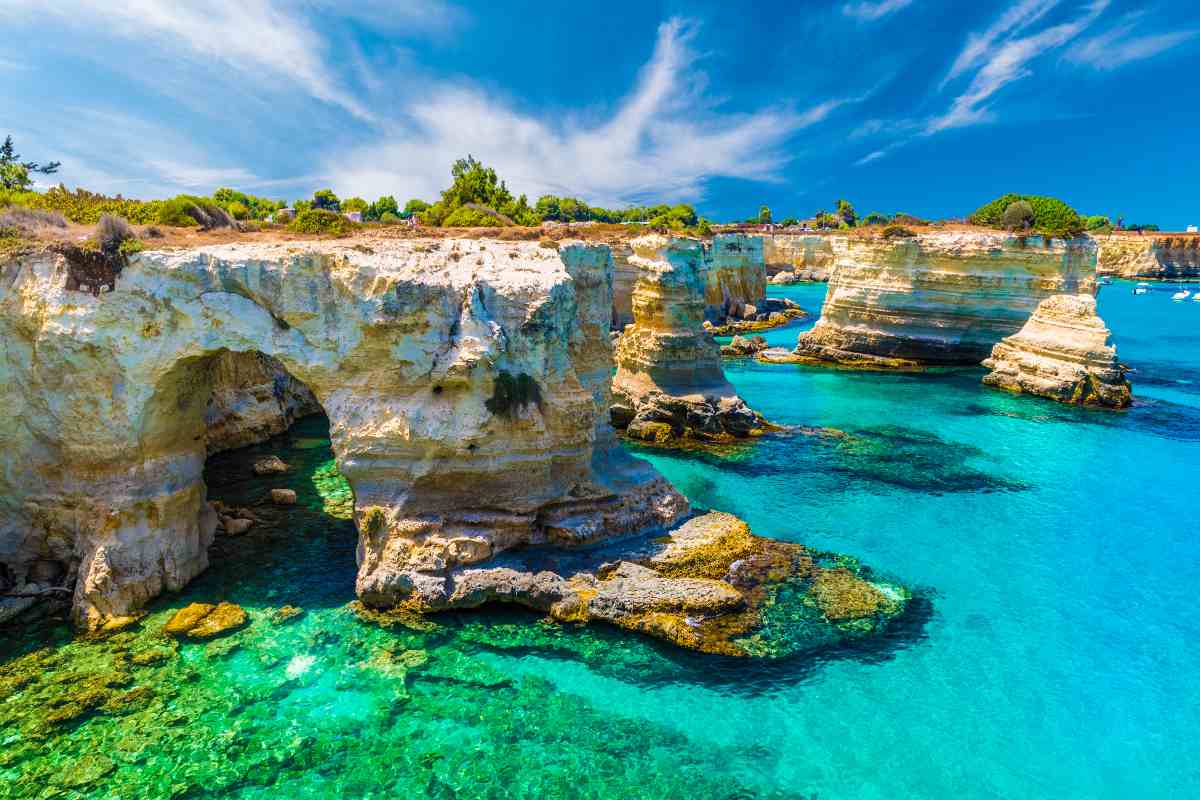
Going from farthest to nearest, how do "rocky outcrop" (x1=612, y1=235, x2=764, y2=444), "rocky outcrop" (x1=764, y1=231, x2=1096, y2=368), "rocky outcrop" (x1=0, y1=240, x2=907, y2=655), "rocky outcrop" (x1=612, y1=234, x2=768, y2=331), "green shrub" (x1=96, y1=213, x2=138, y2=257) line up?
1. "rocky outcrop" (x1=612, y1=234, x2=768, y2=331)
2. "rocky outcrop" (x1=764, y1=231, x2=1096, y2=368)
3. "rocky outcrop" (x1=612, y1=235, x2=764, y2=444)
4. "green shrub" (x1=96, y1=213, x2=138, y2=257)
5. "rocky outcrop" (x1=0, y1=240, x2=907, y2=655)

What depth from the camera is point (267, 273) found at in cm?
1321

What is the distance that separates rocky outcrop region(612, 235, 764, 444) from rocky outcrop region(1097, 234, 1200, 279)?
394 feet

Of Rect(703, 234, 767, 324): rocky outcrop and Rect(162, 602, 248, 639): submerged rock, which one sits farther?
Rect(703, 234, 767, 324): rocky outcrop

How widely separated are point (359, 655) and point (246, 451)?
13.6 meters

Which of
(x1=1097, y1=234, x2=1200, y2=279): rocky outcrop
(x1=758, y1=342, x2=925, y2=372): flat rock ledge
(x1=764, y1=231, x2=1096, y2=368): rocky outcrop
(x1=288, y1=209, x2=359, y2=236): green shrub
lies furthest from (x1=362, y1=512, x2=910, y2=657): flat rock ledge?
(x1=1097, y1=234, x2=1200, y2=279): rocky outcrop

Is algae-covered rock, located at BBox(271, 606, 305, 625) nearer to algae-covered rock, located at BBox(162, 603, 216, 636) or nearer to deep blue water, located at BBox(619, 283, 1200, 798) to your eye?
algae-covered rock, located at BBox(162, 603, 216, 636)

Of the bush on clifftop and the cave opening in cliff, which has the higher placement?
the bush on clifftop

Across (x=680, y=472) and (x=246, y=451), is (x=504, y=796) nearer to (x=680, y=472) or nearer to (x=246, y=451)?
(x=680, y=472)

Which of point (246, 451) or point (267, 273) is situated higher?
point (267, 273)

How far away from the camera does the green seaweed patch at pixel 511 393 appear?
13784mm

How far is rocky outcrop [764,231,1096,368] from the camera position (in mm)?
37469

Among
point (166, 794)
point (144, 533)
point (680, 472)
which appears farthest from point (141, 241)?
point (680, 472)

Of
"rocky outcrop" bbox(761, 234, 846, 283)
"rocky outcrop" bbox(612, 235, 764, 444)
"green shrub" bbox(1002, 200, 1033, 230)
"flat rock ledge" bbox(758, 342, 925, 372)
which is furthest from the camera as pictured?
"rocky outcrop" bbox(761, 234, 846, 283)

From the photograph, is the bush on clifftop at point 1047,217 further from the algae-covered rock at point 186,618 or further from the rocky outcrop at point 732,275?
the algae-covered rock at point 186,618
